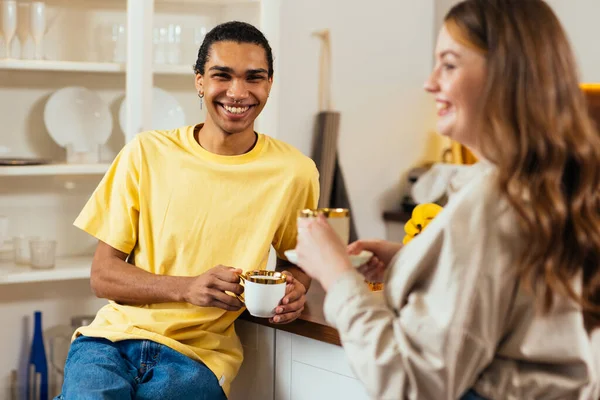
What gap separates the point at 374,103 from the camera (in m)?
4.34

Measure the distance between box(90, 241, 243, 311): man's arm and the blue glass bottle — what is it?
143 centimetres

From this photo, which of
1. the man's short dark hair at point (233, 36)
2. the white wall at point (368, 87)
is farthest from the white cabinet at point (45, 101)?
the man's short dark hair at point (233, 36)

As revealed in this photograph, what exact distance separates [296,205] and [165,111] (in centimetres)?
143

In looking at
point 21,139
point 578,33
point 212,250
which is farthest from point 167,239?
point 578,33

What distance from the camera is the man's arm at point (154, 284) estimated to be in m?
1.76

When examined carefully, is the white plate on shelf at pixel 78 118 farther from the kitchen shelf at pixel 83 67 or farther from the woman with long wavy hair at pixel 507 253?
the woman with long wavy hair at pixel 507 253

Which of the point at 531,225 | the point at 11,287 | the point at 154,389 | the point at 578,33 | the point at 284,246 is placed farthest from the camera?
the point at 578,33

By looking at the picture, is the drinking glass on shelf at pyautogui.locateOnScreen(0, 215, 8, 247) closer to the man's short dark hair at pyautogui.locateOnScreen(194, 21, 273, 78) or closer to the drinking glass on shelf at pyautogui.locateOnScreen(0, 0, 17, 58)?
the drinking glass on shelf at pyautogui.locateOnScreen(0, 0, 17, 58)

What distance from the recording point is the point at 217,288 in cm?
176

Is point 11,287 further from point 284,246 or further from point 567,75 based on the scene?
point 567,75

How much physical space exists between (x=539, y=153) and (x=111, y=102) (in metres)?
2.56

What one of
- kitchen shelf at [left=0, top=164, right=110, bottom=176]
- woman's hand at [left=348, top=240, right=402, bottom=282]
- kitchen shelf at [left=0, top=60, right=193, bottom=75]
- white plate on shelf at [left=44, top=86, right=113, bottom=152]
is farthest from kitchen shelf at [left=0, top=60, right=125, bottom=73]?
woman's hand at [left=348, top=240, right=402, bottom=282]

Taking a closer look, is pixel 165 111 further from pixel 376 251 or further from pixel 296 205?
pixel 376 251

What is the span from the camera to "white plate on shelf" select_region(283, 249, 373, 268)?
1.36 meters
